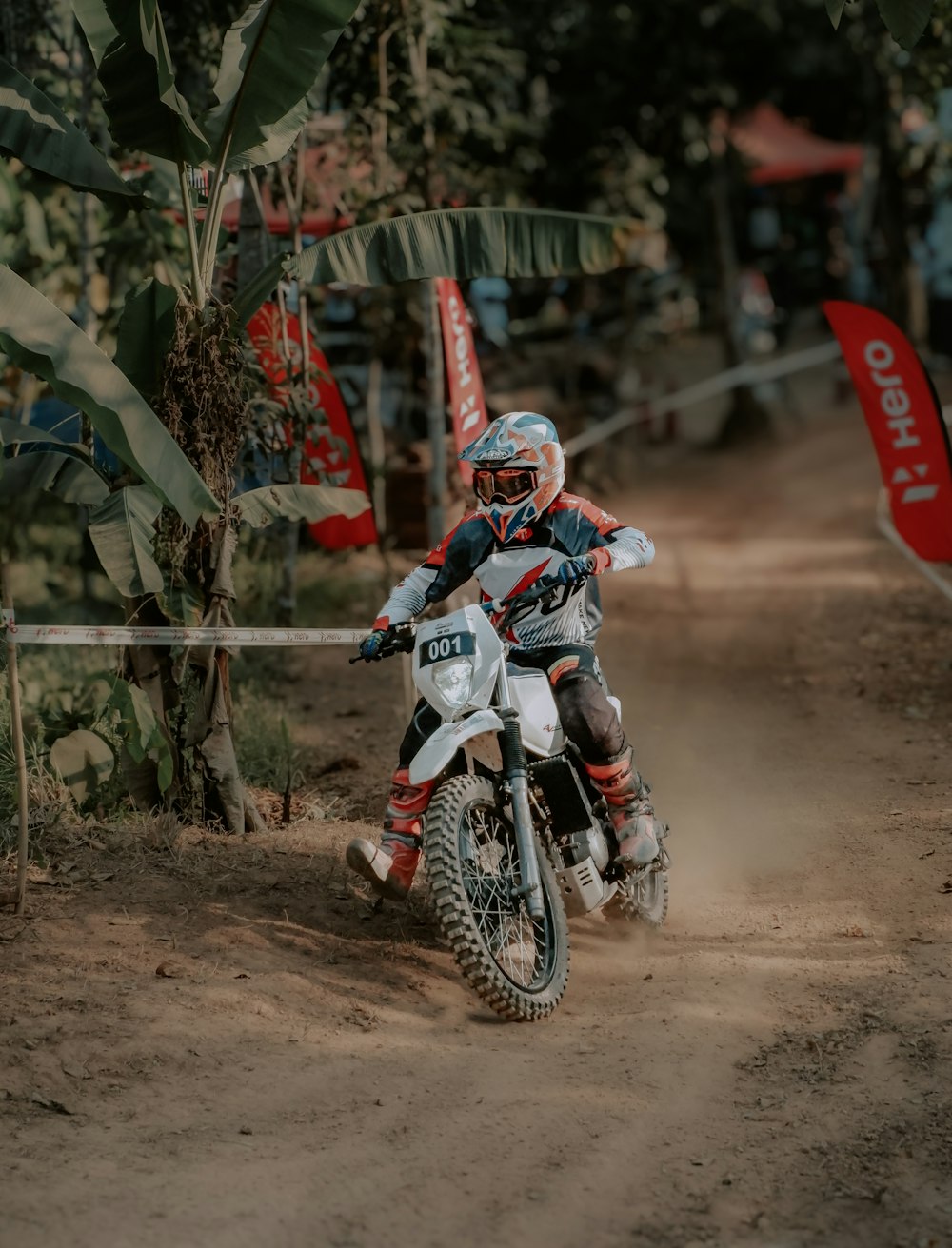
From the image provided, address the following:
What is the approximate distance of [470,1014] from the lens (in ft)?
17.2

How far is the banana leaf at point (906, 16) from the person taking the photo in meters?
5.76

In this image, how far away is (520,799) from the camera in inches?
205

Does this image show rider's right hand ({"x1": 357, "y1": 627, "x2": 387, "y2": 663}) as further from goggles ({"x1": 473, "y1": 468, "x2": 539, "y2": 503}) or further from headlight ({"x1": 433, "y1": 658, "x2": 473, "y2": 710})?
goggles ({"x1": 473, "y1": 468, "x2": 539, "y2": 503})

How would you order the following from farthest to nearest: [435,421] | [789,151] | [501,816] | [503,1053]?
1. [789,151]
2. [435,421]
3. [501,816]
4. [503,1053]

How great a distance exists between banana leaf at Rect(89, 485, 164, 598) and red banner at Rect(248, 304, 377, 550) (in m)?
2.37

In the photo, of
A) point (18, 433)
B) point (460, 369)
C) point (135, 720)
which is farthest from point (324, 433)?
point (135, 720)

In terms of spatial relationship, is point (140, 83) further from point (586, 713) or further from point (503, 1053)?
point (503, 1053)

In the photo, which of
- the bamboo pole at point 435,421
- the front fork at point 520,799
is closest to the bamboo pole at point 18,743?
the front fork at point 520,799

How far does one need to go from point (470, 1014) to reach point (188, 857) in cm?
164

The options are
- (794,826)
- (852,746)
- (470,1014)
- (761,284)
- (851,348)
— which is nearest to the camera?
(470,1014)

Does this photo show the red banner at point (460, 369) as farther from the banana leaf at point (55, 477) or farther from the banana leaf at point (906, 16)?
the banana leaf at point (906, 16)

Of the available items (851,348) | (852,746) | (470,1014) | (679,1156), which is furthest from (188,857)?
(851,348)

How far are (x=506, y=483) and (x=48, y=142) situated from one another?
2371 millimetres

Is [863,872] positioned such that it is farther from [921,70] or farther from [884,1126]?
[921,70]
